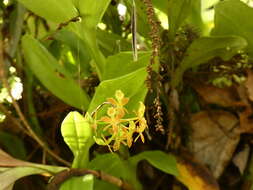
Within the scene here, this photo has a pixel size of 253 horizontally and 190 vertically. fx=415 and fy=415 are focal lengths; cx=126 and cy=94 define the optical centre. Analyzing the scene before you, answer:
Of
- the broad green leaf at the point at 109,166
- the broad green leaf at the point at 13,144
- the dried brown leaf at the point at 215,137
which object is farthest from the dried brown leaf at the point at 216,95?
the broad green leaf at the point at 13,144

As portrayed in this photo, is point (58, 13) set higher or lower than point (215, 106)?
higher

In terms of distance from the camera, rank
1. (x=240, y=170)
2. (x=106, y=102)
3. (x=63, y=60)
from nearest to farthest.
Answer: (x=106, y=102)
(x=240, y=170)
(x=63, y=60)

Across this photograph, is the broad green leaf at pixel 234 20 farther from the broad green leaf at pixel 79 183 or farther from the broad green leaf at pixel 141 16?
the broad green leaf at pixel 79 183

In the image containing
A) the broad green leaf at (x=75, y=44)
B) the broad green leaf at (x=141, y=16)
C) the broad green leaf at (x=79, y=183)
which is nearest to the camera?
the broad green leaf at (x=79, y=183)

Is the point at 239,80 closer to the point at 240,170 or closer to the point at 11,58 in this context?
the point at 240,170

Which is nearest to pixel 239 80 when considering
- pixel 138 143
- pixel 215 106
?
pixel 215 106

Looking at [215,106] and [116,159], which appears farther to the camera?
[215,106]

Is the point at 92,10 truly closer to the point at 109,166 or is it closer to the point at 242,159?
the point at 109,166
